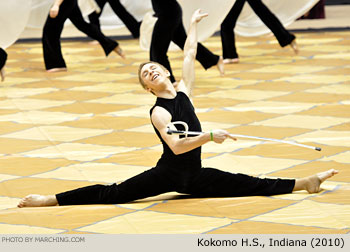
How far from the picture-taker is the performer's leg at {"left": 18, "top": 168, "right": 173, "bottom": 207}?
4.40 metres

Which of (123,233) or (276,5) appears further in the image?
(276,5)

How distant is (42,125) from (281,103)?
191 centimetres

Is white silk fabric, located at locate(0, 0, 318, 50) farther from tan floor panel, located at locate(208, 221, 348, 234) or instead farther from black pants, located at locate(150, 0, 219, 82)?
tan floor panel, located at locate(208, 221, 348, 234)

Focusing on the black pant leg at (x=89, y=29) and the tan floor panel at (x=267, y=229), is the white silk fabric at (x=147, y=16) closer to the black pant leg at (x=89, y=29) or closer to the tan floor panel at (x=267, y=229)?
the black pant leg at (x=89, y=29)

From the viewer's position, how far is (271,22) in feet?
31.6

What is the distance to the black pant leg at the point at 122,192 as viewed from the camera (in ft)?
14.4

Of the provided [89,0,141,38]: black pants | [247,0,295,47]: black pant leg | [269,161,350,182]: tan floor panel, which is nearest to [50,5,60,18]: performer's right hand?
[247,0,295,47]: black pant leg

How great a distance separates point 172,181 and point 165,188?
5cm

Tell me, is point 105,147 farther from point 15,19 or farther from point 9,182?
point 15,19

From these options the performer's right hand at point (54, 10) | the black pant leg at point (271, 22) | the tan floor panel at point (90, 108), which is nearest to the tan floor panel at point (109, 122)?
the tan floor panel at point (90, 108)

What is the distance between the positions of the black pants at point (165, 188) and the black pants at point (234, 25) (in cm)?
523

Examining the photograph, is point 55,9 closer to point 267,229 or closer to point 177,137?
point 177,137

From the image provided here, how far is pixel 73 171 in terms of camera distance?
5.18 m

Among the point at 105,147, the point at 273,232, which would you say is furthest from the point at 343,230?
the point at 105,147
